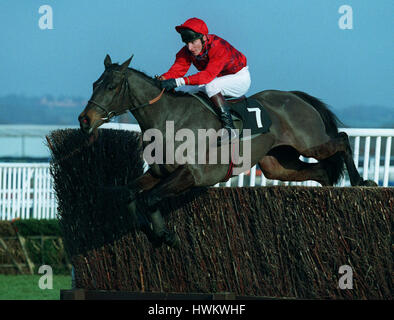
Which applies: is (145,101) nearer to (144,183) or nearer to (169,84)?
(169,84)

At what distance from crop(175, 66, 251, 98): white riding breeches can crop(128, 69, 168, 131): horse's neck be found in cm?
41

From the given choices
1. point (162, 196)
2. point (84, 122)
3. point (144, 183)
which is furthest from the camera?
point (144, 183)

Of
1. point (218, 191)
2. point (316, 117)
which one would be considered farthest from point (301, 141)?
point (218, 191)

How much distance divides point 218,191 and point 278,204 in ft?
1.85

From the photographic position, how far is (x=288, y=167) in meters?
6.34

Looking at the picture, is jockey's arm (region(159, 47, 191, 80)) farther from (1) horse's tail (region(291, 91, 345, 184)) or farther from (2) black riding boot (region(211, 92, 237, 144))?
(1) horse's tail (region(291, 91, 345, 184))

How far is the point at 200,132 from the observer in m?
5.38

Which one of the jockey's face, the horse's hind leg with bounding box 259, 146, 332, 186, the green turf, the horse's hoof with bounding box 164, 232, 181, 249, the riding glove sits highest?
the jockey's face

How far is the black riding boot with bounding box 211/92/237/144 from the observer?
17.8ft

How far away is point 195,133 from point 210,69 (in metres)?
0.50

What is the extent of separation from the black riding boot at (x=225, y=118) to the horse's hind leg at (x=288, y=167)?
90 centimetres

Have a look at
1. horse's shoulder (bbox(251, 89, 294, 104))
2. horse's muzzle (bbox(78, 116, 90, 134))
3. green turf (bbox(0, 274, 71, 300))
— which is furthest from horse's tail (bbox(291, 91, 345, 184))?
green turf (bbox(0, 274, 71, 300))

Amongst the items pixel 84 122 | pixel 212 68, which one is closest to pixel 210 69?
pixel 212 68
